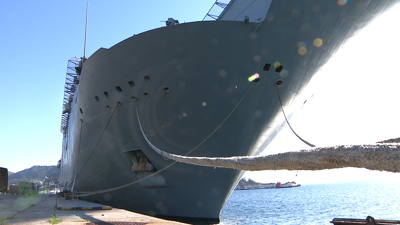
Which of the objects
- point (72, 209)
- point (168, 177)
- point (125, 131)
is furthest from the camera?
point (125, 131)

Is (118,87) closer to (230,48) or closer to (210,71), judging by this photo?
(210,71)

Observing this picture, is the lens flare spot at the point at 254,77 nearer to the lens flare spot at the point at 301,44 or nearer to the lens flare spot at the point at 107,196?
the lens flare spot at the point at 301,44

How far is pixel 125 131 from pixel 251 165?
309 inches

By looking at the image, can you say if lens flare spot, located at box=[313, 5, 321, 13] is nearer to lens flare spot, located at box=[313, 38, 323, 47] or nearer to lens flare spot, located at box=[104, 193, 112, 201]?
lens flare spot, located at box=[313, 38, 323, 47]

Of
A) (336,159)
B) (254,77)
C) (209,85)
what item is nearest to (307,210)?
(254,77)

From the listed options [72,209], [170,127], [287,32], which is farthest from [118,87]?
[287,32]

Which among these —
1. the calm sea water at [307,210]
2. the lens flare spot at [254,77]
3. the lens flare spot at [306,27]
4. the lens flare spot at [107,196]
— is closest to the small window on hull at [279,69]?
the lens flare spot at [254,77]

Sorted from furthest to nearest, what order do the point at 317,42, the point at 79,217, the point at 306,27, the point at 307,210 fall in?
1. the point at 307,210
2. the point at 317,42
3. the point at 306,27
4. the point at 79,217

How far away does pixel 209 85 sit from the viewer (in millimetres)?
8055

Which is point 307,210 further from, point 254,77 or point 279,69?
point 254,77

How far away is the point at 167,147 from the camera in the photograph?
28.5ft

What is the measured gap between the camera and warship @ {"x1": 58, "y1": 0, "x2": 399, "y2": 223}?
302 inches

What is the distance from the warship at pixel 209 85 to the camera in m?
7.68

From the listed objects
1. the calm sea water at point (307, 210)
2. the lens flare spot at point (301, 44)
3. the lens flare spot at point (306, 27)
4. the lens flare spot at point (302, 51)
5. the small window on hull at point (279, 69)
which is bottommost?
the calm sea water at point (307, 210)
